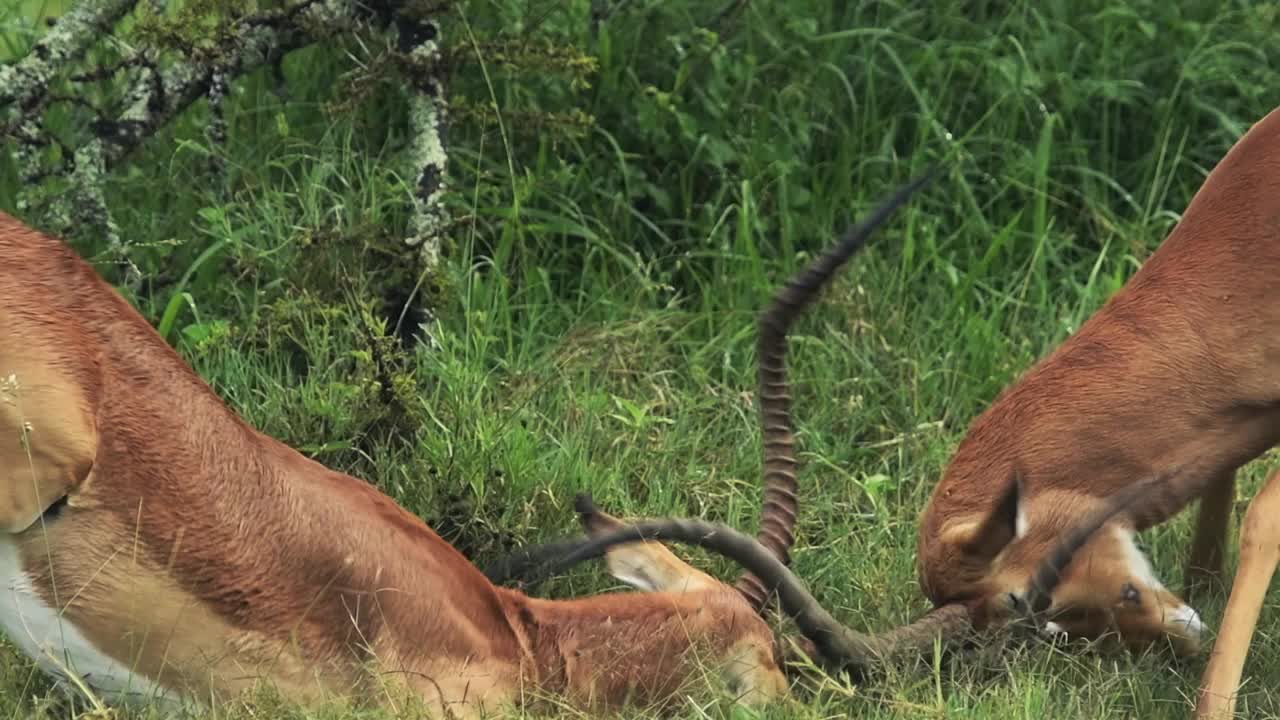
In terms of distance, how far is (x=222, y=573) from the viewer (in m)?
3.71

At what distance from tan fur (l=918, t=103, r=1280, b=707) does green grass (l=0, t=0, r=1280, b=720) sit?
231 millimetres

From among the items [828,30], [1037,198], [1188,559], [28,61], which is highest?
[28,61]

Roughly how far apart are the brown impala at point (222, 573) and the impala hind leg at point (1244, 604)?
32.6 inches

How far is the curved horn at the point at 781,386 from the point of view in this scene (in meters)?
4.14

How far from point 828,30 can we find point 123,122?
7.51 ft

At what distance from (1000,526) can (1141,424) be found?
1.14 feet

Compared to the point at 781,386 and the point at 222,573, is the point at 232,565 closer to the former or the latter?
the point at 222,573

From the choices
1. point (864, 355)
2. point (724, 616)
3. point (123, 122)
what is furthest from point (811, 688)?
point (123, 122)

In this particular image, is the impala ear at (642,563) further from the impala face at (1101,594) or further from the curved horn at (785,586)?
the impala face at (1101,594)

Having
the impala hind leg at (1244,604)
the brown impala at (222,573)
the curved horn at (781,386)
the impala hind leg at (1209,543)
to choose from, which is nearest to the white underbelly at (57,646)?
the brown impala at (222,573)

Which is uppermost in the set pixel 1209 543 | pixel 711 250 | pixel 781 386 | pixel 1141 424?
pixel 781 386

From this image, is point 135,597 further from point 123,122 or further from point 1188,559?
point 1188,559

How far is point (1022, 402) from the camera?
14.1 feet

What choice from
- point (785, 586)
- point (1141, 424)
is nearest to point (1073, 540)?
point (1141, 424)
